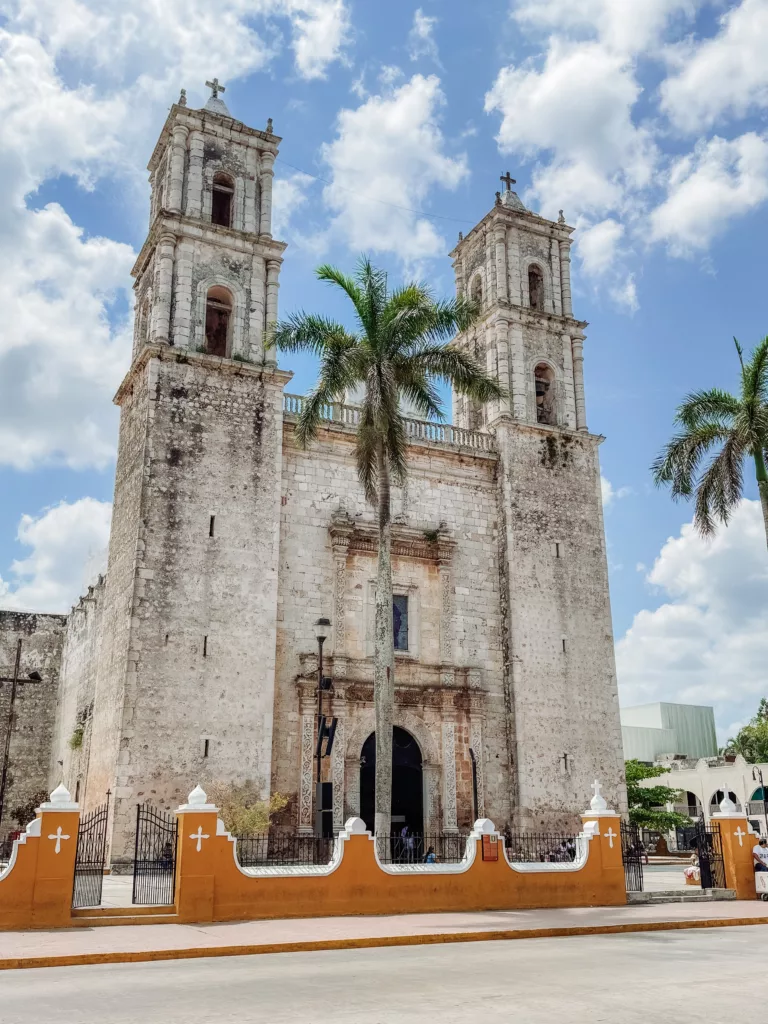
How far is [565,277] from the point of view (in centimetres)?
2962

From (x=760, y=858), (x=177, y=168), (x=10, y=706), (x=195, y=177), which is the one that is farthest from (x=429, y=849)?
(x=177, y=168)

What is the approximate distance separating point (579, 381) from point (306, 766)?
13.9 metres

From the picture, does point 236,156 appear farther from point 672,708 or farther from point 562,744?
point 672,708

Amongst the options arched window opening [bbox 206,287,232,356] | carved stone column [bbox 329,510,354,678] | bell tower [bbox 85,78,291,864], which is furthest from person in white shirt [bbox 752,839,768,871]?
arched window opening [bbox 206,287,232,356]

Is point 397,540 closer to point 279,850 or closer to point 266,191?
point 279,850

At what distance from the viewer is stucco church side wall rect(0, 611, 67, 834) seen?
3062 centimetres

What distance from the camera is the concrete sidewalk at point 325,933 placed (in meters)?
10.2

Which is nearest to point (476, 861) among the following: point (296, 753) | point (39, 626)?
point (296, 753)

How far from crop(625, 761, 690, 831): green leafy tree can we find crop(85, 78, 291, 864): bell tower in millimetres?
14696

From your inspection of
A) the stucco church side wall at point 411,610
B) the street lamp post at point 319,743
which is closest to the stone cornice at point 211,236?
the stucco church side wall at point 411,610

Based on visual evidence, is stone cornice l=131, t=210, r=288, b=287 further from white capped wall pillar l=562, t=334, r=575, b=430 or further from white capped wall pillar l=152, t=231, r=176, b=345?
white capped wall pillar l=562, t=334, r=575, b=430

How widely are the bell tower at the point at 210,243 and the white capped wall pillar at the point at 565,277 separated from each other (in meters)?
9.11

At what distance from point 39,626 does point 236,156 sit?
17.0m

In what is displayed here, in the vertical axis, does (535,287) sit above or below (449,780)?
above
